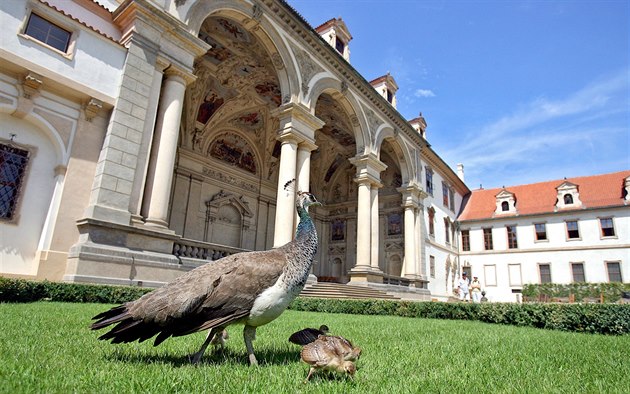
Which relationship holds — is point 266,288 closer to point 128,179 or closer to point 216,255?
point 128,179

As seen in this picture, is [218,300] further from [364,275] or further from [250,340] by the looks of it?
[364,275]

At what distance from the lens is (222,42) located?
55.4ft

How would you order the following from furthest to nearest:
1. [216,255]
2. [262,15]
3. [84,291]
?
[262,15] → [216,255] → [84,291]

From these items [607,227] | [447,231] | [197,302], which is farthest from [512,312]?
[607,227]

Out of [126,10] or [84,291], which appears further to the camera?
[126,10]

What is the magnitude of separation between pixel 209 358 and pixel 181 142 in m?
18.6

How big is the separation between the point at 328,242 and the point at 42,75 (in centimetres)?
2375

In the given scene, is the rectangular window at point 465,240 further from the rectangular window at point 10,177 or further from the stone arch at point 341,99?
the rectangular window at point 10,177

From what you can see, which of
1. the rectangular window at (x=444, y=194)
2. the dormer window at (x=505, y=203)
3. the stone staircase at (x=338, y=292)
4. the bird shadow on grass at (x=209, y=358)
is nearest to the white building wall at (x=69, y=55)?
the bird shadow on grass at (x=209, y=358)

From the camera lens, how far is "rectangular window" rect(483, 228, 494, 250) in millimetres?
33909

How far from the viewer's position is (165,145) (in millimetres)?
10961

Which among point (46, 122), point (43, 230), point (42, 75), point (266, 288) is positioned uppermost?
point (42, 75)

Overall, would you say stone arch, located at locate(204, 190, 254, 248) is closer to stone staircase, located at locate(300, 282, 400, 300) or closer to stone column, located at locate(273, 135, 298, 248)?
stone column, located at locate(273, 135, 298, 248)

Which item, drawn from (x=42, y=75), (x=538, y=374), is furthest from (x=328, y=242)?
(x=538, y=374)
